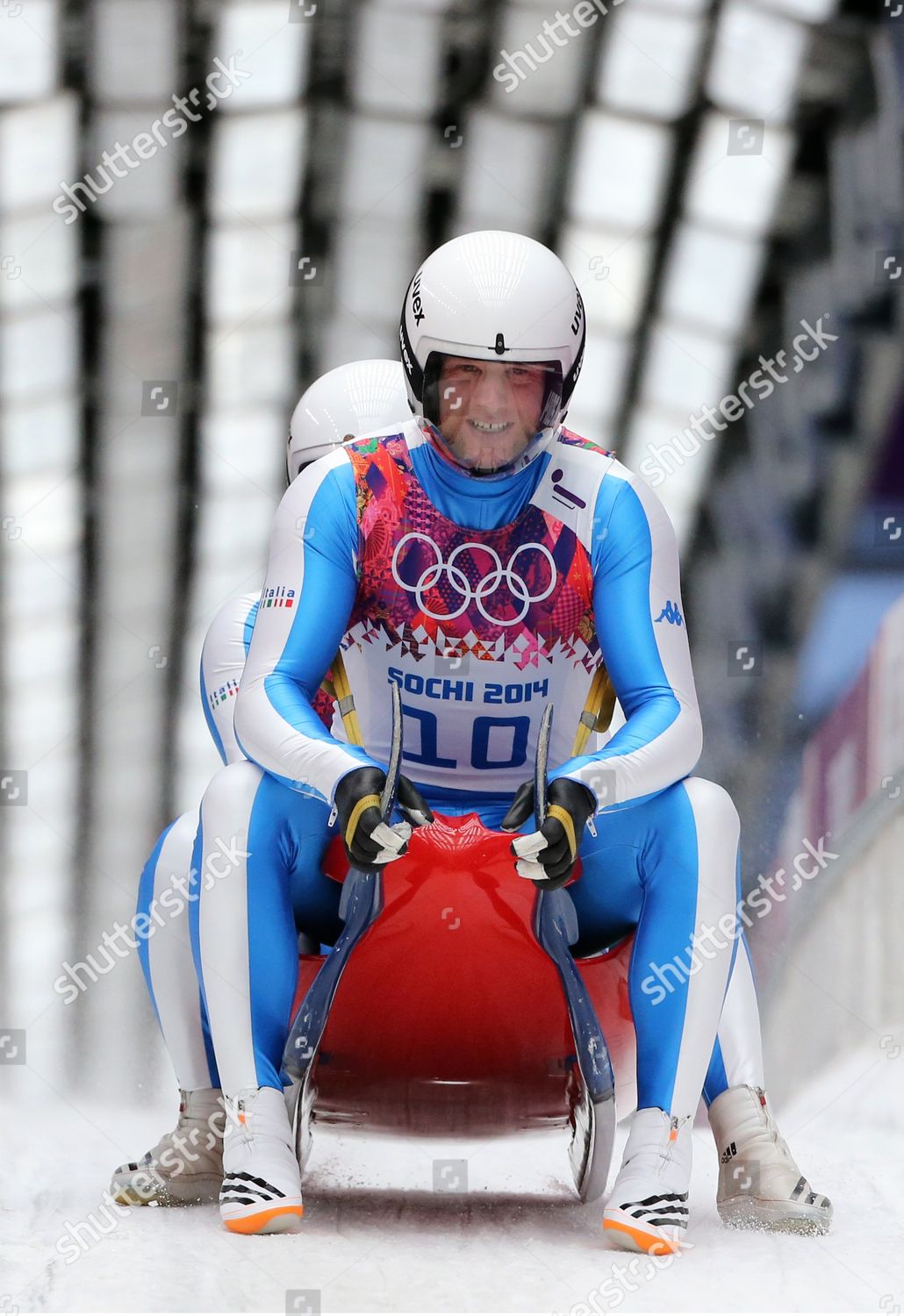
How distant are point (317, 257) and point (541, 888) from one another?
654 centimetres

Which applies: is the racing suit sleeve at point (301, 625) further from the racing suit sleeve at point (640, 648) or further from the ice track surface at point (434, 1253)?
the ice track surface at point (434, 1253)

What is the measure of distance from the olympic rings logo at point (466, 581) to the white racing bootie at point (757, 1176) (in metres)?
0.98

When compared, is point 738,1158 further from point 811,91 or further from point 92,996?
point 92,996

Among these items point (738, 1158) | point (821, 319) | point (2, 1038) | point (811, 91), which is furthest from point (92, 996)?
point (738, 1158)

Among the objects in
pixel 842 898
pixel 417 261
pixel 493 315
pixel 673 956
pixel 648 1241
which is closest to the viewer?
pixel 648 1241

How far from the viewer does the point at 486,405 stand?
3.19 metres

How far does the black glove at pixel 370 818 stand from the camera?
2797 mm

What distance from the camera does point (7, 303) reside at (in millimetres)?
8953

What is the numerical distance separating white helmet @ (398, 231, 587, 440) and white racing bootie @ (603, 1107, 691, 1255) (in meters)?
1.25

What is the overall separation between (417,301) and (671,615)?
733 mm

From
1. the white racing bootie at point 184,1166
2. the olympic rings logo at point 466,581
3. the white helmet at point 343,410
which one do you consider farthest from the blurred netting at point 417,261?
the olympic rings logo at point 466,581

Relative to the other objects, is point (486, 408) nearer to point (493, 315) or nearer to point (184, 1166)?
point (493, 315)

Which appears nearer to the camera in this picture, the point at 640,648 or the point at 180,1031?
the point at 640,648

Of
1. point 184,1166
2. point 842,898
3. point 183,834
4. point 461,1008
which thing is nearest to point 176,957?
point 183,834
